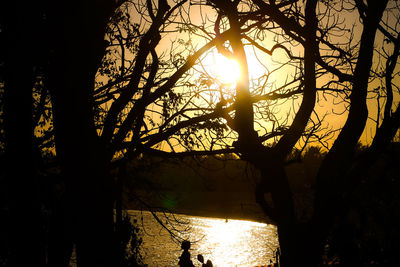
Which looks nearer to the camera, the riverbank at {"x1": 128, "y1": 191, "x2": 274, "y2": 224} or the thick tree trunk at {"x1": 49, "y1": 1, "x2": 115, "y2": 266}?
the thick tree trunk at {"x1": 49, "y1": 1, "x2": 115, "y2": 266}

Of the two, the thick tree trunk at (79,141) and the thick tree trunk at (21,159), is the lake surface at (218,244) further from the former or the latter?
the thick tree trunk at (79,141)

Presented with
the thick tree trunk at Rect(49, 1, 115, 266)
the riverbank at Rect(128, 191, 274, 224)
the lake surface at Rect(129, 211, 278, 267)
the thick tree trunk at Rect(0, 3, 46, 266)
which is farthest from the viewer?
the riverbank at Rect(128, 191, 274, 224)

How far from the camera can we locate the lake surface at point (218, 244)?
28.5 meters

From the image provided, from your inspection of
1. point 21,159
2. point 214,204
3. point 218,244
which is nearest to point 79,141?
point 21,159

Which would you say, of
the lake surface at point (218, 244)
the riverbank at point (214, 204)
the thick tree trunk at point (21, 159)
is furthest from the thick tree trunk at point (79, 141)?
the riverbank at point (214, 204)

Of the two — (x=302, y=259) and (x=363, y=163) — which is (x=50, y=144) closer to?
(x=302, y=259)

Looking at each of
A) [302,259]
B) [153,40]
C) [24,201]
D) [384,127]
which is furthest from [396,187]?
[24,201]

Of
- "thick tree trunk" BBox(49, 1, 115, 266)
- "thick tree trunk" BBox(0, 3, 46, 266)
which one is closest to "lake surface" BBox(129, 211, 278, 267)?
"thick tree trunk" BBox(0, 3, 46, 266)

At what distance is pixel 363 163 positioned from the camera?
4348 millimetres

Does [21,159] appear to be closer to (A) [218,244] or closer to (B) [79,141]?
(B) [79,141]

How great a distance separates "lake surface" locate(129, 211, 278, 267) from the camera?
93.5ft

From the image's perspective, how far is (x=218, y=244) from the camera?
3641 cm

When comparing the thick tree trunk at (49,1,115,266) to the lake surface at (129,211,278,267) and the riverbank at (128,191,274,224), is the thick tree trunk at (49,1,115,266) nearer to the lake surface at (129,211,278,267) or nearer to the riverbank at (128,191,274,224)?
the lake surface at (129,211,278,267)

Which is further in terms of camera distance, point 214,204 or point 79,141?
point 214,204
